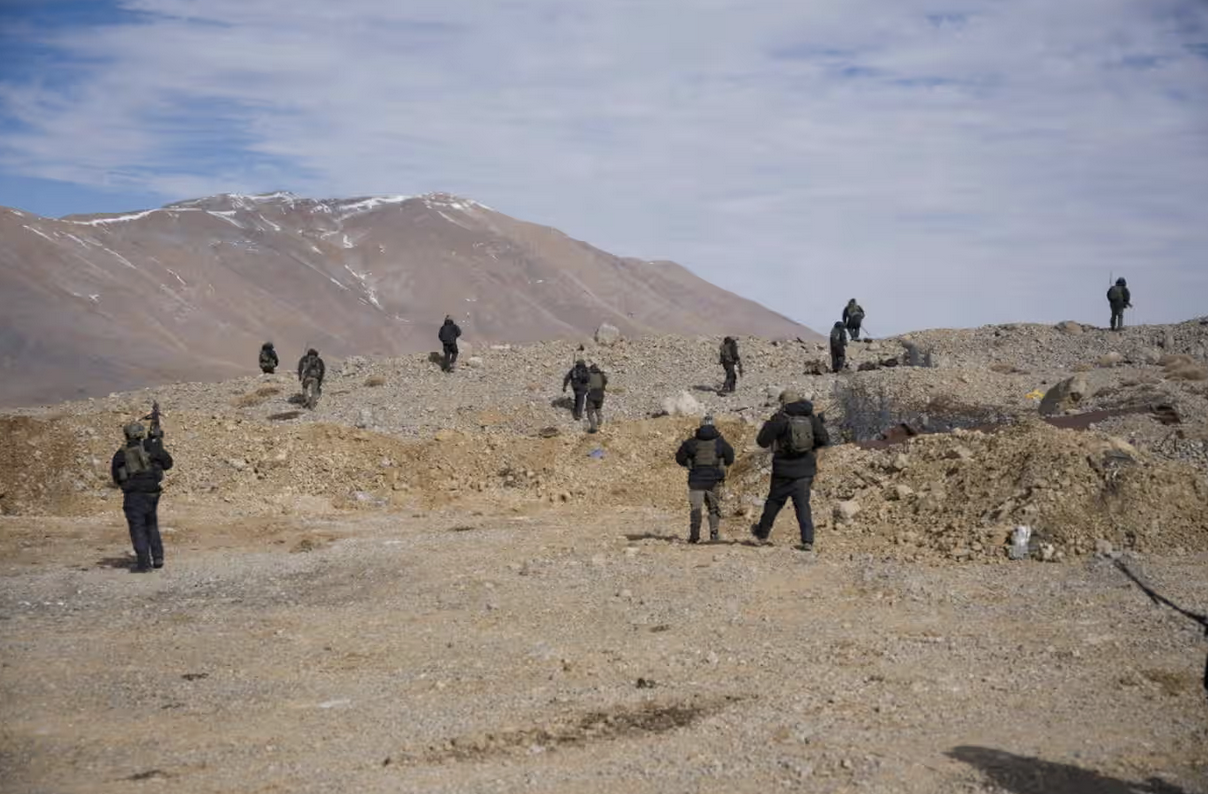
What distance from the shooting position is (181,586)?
44.0 ft

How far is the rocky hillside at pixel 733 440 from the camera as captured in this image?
45.7ft

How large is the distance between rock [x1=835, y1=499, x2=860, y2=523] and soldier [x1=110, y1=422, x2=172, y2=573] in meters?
7.54

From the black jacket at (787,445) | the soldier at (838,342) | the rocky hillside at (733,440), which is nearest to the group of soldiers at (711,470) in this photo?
the black jacket at (787,445)

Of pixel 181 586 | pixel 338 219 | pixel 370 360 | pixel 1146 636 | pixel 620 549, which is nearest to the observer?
pixel 1146 636

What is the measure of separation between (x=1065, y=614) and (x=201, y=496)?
13996mm

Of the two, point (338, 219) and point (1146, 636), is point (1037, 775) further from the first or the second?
point (338, 219)

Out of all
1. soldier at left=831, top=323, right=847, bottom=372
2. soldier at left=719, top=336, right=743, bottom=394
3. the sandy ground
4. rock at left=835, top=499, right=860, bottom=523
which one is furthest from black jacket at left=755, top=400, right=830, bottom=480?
soldier at left=831, top=323, right=847, bottom=372

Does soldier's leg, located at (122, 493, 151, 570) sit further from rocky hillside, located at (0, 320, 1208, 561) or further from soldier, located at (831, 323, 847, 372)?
soldier, located at (831, 323, 847, 372)

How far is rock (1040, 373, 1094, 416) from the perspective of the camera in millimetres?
21778

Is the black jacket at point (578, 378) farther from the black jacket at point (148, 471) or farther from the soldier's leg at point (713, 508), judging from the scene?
the black jacket at point (148, 471)

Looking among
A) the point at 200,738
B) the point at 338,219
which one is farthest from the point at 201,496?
the point at 338,219

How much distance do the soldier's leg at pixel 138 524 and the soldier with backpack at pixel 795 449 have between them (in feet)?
21.6

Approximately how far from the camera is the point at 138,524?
13.9 m

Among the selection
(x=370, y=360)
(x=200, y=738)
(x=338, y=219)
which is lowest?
(x=200, y=738)
